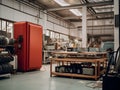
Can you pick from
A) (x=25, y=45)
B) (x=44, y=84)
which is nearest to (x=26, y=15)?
(x=25, y=45)

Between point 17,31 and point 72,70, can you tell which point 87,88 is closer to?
point 72,70

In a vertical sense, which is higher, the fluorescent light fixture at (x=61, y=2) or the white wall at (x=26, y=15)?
the fluorescent light fixture at (x=61, y=2)

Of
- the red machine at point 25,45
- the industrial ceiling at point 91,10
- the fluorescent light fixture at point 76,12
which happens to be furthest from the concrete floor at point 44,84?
the fluorescent light fixture at point 76,12

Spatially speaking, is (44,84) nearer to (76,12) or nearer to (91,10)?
(91,10)

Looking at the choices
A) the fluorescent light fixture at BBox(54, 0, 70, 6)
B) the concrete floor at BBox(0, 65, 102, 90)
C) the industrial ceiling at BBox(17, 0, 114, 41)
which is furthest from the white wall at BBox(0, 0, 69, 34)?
the concrete floor at BBox(0, 65, 102, 90)

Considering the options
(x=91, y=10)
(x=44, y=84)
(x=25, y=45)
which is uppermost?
(x=91, y=10)

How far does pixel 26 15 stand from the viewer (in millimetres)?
10961

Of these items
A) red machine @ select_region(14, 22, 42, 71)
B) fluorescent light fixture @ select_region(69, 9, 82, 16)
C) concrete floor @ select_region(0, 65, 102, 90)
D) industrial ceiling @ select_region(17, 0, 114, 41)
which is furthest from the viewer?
fluorescent light fixture @ select_region(69, 9, 82, 16)

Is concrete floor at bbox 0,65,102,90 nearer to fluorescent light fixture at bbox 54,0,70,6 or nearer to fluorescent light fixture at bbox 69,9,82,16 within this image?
fluorescent light fixture at bbox 54,0,70,6

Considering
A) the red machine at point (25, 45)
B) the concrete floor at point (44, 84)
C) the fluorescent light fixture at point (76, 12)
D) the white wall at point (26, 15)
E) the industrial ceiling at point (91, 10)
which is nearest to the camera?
the concrete floor at point (44, 84)

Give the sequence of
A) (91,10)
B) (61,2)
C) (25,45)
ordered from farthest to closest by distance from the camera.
A: (91,10)
(61,2)
(25,45)

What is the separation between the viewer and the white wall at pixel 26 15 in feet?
30.3

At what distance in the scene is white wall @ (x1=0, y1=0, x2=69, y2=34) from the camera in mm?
9242

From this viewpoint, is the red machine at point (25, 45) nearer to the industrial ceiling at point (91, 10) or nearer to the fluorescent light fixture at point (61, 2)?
the industrial ceiling at point (91, 10)
